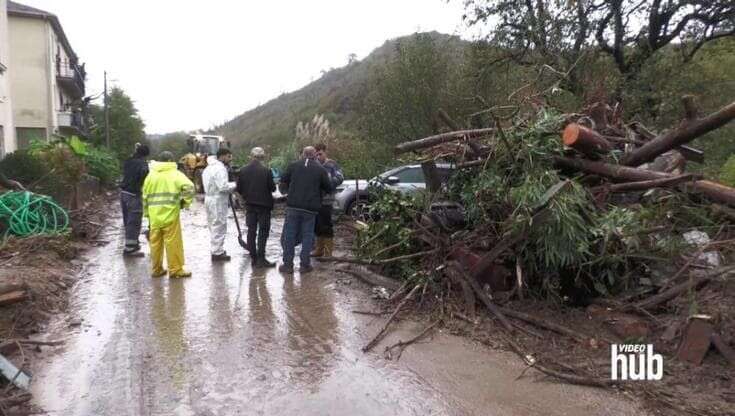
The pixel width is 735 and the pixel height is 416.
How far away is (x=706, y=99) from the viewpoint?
15898 mm

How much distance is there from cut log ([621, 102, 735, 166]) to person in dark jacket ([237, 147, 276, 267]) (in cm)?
473

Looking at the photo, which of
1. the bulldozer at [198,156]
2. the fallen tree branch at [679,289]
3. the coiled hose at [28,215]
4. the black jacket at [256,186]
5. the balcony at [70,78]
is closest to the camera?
the fallen tree branch at [679,289]

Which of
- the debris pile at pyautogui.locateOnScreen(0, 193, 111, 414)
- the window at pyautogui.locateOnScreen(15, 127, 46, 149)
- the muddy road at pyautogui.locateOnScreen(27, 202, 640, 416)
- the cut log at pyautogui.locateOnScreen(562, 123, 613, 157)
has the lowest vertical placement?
the muddy road at pyautogui.locateOnScreen(27, 202, 640, 416)

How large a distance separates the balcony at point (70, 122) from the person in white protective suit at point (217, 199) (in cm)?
3001

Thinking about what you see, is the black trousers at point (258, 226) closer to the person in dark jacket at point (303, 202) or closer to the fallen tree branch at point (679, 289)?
the person in dark jacket at point (303, 202)

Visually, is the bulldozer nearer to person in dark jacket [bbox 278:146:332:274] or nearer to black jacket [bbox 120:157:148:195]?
black jacket [bbox 120:157:148:195]

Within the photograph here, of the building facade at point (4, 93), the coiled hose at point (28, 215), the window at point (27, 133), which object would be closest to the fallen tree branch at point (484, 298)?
the coiled hose at point (28, 215)

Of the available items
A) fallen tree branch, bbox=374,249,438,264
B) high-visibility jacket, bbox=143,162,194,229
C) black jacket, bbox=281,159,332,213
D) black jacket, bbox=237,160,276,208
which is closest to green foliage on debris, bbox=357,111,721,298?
fallen tree branch, bbox=374,249,438,264

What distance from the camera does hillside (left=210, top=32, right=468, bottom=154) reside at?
5172 centimetres

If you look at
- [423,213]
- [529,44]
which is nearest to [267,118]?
[529,44]

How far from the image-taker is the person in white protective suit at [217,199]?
28.4 ft

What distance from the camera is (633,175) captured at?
223 inches

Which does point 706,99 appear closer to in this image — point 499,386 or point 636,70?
point 636,70

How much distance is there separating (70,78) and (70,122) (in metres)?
4.63
